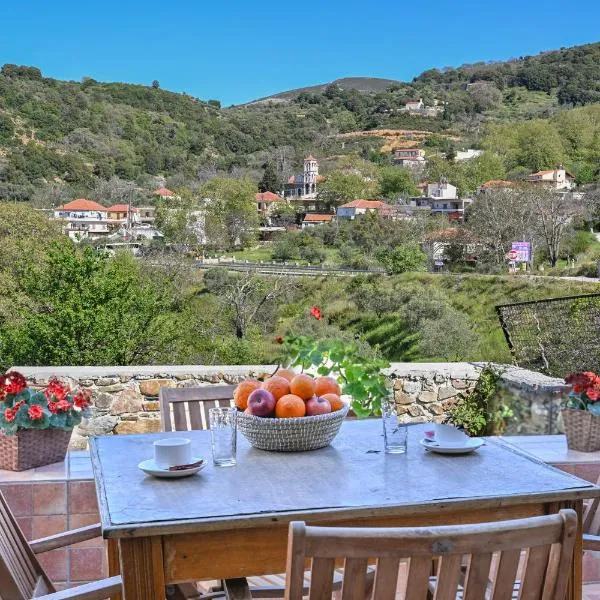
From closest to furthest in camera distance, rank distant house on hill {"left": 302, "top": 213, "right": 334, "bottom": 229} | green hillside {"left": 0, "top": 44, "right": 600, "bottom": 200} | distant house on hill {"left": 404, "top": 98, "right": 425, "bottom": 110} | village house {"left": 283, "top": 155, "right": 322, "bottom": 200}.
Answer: distant house on hill {"left": 302, "top": 213, "right": 334, "bottom": 229} < green hillside {"left": 0, "top": 44, "right": 600, "bottom": 200} < village house {"left": 283, "top": 155, "right": 322, "bottom": 200} < distant house on hill {"left": 404, "top": 98, "right": 425, "bottom": 110}

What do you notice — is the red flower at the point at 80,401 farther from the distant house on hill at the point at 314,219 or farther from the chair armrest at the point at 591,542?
the distant house on hill at the point at 314,219

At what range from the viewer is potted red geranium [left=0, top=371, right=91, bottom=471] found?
2.75m

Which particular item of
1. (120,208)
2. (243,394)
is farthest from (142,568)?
(120,208)

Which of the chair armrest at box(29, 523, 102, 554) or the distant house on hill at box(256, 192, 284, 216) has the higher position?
the distant house on hill at box(256, 192, 284, 216)

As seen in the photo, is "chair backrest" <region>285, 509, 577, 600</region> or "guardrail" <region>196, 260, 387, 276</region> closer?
"chair backrest" <region>285, 509, 577, 600</region>

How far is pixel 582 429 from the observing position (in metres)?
3.11

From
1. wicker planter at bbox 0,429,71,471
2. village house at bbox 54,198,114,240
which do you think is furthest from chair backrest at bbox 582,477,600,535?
village house at bbox 54,198,114,240

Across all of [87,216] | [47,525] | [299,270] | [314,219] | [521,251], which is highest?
[87,216]

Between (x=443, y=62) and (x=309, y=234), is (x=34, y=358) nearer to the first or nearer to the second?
(x=309, y=234)

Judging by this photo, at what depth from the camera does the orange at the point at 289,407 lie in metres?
2.12

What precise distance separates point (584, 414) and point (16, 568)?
2.14m

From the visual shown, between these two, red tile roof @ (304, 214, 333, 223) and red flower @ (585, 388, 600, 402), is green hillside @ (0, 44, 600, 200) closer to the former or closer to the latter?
red tile roof @ (304, 214, 333, 223)

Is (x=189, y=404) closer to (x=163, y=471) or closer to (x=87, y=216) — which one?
(x=163, y=471)

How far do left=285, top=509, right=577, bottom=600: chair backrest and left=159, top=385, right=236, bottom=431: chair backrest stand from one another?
1.76m
